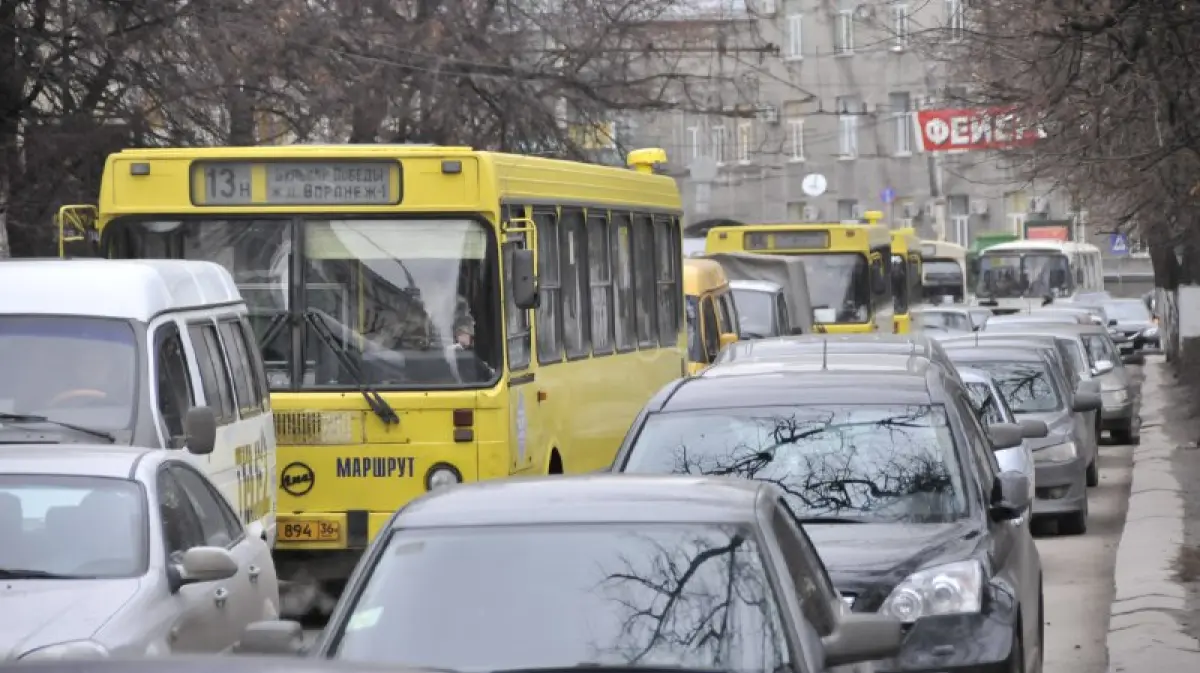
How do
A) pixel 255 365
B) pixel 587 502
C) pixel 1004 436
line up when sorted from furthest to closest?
pixel 255 365 < pixel 1004 436 < pixel 587 502

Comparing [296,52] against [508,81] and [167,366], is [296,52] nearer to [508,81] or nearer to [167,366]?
[508,81]

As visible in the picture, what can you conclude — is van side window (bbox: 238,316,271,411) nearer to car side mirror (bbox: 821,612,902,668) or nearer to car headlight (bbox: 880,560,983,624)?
car headlight (bbox: 880,560,983,624)

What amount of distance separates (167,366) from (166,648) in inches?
131

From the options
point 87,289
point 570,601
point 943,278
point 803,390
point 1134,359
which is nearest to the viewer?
point 570,601

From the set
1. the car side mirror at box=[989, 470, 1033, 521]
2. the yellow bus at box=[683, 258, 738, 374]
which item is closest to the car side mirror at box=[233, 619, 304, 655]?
the car side mirror at box=[989, 470, 1033, 521]

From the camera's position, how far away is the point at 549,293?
14453mm

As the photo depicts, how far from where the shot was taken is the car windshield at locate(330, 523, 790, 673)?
5496 mm

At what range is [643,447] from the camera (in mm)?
8891

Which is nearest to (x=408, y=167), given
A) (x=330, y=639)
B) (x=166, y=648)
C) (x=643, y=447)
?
(x=643, y=447)

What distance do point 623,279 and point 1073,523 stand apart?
467 centimetres

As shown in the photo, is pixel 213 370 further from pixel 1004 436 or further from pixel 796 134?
pixel 796 134

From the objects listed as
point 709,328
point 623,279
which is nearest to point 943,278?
point 709,328

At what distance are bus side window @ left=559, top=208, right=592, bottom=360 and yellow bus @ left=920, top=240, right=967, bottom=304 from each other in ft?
144

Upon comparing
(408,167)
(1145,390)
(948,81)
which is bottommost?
(1145,390)
